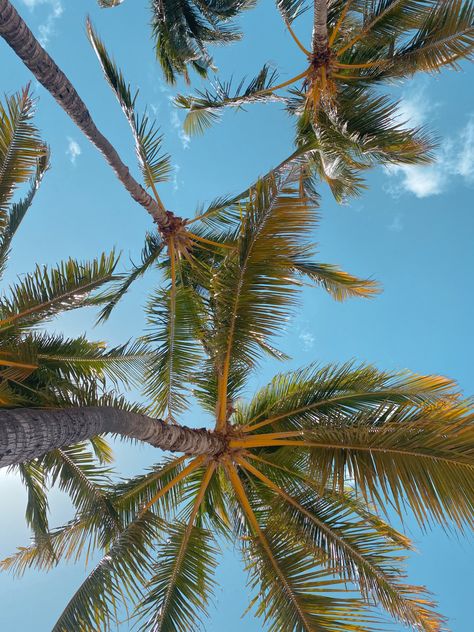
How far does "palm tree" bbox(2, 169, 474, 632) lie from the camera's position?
4.46 metres

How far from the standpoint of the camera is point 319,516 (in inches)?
235

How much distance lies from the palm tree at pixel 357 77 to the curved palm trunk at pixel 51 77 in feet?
11.2

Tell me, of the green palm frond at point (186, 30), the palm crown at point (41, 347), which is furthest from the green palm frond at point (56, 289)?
the green palm frond at point (186, 30)

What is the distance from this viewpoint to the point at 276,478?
273 inches

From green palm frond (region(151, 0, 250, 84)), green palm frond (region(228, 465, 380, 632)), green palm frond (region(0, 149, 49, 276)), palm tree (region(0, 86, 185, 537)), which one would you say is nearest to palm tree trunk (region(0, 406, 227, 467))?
palm tree (region(0, 86, 185, 537))

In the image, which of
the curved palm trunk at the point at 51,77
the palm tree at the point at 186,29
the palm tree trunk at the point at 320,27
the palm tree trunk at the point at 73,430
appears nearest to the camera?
the palm tree trunk at the point at 73,430

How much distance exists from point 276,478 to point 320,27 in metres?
7.24

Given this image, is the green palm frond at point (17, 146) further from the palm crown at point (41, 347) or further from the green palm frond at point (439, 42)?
the green palm frond at point (439, 42)

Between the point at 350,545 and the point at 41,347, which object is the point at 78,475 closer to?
the point at 41,347

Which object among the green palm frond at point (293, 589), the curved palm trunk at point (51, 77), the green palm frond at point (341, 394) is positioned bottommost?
the green palm frond at point (293, 589)

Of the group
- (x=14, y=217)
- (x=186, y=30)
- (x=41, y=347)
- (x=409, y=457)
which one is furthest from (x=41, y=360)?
(x=186, y=30)

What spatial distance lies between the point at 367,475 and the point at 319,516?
5.83ft

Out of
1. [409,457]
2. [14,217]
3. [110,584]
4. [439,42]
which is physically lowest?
[110,584]

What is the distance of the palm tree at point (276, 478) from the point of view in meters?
4.46
